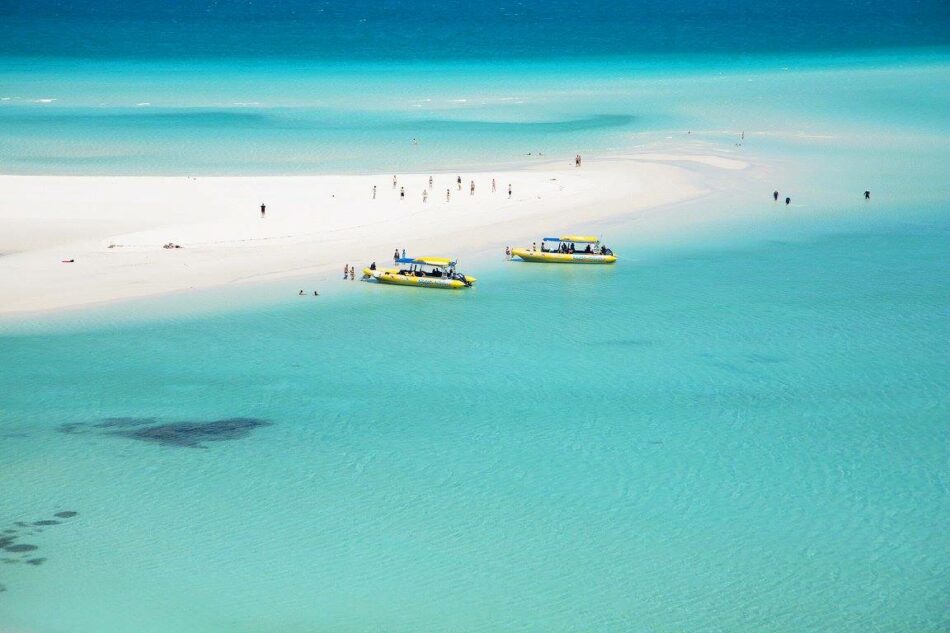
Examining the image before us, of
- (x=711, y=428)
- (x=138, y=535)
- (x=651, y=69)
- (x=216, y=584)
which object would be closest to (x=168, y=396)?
(x=138, y=535)

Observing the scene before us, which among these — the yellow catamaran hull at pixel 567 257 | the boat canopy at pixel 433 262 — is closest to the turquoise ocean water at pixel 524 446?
the yellow catamaran hull at pixel 567 257

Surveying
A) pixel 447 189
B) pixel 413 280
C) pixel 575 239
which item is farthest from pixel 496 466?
pixel 447 189

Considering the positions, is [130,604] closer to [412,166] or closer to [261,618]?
[261,618]

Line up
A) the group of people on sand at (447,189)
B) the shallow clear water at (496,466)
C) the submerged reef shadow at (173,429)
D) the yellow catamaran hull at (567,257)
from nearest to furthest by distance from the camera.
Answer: the shallow clear water at (496,466)
the submerged reef shadow at (173,429)
the yellow catamaran hull at (567,257)
the group of people on sand at (447,189)

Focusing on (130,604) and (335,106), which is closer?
(130,604)

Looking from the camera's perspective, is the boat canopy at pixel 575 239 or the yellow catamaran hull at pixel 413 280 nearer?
the yellow catamaran hull at pixel 413 280

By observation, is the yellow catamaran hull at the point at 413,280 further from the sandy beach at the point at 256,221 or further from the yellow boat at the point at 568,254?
the yellow boat at the point at 568,254
